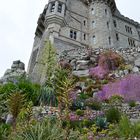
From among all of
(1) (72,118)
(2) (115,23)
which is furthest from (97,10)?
(1) (72,118)

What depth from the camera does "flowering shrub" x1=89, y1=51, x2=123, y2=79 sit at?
1050 inches

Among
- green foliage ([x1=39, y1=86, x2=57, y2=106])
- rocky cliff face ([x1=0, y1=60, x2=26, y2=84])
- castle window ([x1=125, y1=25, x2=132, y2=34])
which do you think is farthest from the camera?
castle window ([x1=125, y1=25, x2=132, y2=34])

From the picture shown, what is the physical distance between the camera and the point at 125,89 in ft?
74.7

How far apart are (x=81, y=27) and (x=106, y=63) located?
71.2 ft

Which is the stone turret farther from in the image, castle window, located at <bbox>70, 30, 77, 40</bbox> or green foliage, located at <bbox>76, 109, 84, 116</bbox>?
green foliage, located at <bbox>76, 109, 84, 116</bbox>

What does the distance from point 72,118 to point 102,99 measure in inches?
217

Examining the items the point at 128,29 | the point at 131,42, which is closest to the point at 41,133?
the point at 131,42

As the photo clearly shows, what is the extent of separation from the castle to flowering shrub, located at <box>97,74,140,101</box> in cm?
1827

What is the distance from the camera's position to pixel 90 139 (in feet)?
42.4

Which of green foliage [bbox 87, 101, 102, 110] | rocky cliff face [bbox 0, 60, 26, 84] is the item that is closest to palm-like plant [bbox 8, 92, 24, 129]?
green foliage [bbox 87, 101, 102, 110]

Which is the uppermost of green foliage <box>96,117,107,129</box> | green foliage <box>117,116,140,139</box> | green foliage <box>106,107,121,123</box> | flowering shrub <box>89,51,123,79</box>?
flowering shrub <box>89,51,123,79</box>

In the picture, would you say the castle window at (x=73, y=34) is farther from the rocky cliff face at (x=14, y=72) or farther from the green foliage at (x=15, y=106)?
the green foliage at (x=15, y=106)

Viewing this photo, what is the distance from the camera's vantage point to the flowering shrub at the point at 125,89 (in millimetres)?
22141

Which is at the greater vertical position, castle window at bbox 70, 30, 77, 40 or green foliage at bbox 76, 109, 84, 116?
castle window at bbox 70, 30, 77, 40
